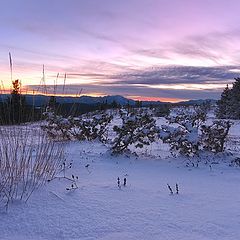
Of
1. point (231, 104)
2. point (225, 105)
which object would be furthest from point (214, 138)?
point (225, 105)

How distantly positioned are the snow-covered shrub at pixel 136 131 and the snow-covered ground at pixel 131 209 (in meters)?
1.53

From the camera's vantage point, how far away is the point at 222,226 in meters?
3.24

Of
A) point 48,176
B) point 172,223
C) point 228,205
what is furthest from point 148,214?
point 48,176

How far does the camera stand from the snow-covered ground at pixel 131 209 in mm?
3090

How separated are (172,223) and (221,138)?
4.06m

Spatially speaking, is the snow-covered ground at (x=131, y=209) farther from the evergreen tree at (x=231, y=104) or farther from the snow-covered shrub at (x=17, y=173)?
the evergreen tree at (x=231, y=104)

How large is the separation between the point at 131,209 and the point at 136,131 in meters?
3.61

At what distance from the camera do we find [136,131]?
23.7 feet

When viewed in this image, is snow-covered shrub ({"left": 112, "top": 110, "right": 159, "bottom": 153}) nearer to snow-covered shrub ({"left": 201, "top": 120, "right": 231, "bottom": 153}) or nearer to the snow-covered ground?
snow-covered shrub ({"left": 201, "top": 120, "right": 231, "bottom": 153})

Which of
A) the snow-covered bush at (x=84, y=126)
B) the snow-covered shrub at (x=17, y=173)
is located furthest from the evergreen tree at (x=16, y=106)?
the snow-covered bush at (x=84, y=126)

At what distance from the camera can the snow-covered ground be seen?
309cm

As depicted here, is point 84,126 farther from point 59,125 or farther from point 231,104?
point 231,104

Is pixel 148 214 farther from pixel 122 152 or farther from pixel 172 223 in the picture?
pixel 122 152

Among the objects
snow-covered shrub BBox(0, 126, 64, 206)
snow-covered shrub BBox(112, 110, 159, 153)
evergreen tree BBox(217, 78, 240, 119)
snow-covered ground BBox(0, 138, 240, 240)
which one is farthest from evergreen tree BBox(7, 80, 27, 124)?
evergreen tree BBox(217, 78, 240, 119)
